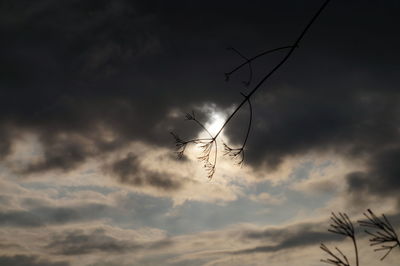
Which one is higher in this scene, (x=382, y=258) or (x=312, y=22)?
(x=312, y=22)

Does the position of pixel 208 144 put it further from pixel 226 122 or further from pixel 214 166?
pixel 226 122

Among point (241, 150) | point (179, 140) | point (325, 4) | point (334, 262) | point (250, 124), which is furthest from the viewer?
point (179, 140)

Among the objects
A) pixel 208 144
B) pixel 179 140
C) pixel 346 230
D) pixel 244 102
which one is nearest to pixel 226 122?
pixel 244 102

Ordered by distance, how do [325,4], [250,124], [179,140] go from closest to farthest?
1. [325,4]
2. [250,124]
3. [179,140]

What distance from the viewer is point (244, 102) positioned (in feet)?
26.7

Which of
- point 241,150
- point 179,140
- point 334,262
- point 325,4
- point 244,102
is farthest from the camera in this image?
point 179,140

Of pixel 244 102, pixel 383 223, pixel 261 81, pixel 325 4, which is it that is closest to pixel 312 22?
pixel 325 4

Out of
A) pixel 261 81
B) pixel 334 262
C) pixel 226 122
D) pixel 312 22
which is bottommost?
pixel 334 262

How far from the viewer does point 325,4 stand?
7.57m

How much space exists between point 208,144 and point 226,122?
1826 mm

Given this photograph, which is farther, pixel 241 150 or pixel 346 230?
pixel 241 150

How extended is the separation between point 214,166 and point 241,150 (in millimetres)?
1308

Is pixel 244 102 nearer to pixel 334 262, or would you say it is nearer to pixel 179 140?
pixel 179 140

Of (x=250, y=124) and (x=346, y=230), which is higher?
(x=250, y=124)
